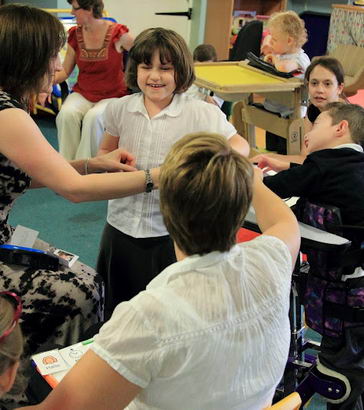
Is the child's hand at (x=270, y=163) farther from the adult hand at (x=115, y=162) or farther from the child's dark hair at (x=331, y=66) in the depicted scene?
the child's dark hair at (x=331, y=66)

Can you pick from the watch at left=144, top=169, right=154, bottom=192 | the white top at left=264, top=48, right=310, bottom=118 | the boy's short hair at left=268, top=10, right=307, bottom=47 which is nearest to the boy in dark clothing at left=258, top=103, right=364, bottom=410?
the watch at left=144, top=169, right=154, bottom=192

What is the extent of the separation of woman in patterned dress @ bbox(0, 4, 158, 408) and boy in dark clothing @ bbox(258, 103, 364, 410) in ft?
1.46

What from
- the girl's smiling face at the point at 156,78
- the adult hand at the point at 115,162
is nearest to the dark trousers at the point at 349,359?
the adult hand at the point at 115,162

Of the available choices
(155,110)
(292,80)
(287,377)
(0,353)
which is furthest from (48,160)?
(292,80)

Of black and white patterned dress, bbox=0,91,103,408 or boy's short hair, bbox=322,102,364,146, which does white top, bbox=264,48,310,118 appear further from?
black and white patterned dress, bbox=0,91,103,408

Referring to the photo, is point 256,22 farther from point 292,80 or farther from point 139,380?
point 139,380

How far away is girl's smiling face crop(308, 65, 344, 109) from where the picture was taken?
301cm

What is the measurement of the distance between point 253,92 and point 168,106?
4.83ft

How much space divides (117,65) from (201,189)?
3.13 meters

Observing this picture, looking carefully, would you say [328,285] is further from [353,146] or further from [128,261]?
[128,261]

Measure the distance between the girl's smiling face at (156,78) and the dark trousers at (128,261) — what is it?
496mm

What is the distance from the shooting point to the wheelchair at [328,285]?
1559 millimetres

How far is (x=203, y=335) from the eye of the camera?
0.93m

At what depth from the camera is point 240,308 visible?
3.17 feet
